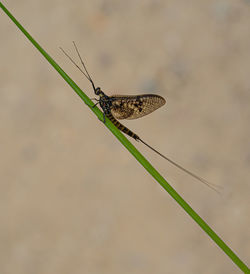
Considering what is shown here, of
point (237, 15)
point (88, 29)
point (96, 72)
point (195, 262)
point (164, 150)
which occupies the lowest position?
point (195, 262)

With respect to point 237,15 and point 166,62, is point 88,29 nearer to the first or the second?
point 166,62

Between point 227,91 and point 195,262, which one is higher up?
point 227,91

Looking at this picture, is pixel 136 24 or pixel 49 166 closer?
pixel 49 166

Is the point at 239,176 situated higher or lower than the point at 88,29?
lower

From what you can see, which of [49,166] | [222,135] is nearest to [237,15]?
[222,135]

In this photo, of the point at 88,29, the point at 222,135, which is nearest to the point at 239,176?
the point at 222,135

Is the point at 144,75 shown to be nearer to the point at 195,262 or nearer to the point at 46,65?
the point at 46,65
